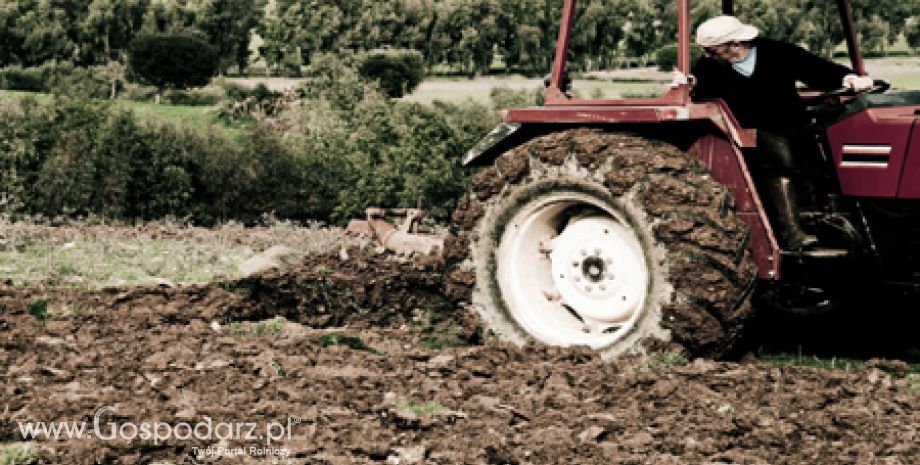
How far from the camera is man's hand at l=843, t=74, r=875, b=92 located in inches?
235

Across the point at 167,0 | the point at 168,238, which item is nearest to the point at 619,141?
the point at 168,238

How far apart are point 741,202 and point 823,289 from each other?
0.60m

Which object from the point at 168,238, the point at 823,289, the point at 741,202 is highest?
the point at 741,202

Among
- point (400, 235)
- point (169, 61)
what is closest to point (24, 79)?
point (169, 61)

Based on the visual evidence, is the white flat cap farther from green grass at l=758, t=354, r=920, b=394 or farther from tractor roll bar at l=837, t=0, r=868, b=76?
green grass at l=758, t=354, r=920, b=394

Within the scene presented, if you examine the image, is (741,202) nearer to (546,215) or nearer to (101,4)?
(546,215)

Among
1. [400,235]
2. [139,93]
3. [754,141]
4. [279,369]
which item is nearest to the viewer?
[279,369]

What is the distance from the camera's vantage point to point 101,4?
4325cm

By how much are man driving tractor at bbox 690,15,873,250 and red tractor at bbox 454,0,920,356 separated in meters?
0.11

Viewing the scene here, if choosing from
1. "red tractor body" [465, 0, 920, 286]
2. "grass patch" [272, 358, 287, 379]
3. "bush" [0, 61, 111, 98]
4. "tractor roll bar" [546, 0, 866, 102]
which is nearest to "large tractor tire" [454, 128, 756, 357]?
"red tractor body" [465, 0, 920, 286]

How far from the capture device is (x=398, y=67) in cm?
3372

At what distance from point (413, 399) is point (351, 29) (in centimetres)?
3119

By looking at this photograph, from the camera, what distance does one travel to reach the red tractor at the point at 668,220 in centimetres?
552

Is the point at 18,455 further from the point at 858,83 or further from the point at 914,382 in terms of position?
the point at 858,83
